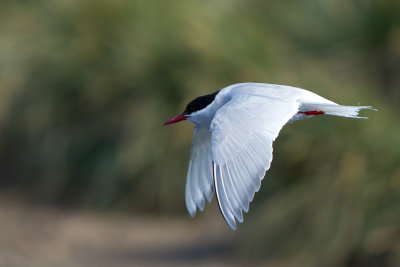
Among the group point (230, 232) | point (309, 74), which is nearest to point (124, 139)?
point (230, 232)

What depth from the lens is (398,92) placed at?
457cm

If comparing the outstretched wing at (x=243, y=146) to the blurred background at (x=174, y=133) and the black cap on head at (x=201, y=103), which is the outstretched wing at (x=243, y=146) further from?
the blurred background at (x=174, y=133)

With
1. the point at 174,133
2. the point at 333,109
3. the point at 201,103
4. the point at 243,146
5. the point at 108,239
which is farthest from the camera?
the point at 108,239

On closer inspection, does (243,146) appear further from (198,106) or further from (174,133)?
(174,133)

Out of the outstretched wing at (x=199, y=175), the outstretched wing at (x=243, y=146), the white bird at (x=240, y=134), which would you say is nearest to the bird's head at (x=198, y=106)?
the white bird at (x=240, y=134)

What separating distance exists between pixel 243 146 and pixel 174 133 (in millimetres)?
2600

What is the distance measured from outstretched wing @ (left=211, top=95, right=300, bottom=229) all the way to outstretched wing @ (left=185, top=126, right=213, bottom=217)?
17.5 inches

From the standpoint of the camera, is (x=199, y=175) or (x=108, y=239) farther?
(x=108, y=239)

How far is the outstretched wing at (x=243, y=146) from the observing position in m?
2.24

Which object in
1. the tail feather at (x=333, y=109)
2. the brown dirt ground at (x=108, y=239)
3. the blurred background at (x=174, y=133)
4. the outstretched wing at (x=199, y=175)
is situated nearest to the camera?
the tail feather at (x=333, y=109)

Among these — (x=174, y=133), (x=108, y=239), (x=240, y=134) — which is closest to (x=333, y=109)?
(x=240, y=134)

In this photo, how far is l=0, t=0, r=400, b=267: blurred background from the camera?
13.4 ft

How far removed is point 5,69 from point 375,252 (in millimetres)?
3292

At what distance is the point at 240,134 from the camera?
2.45 meters
